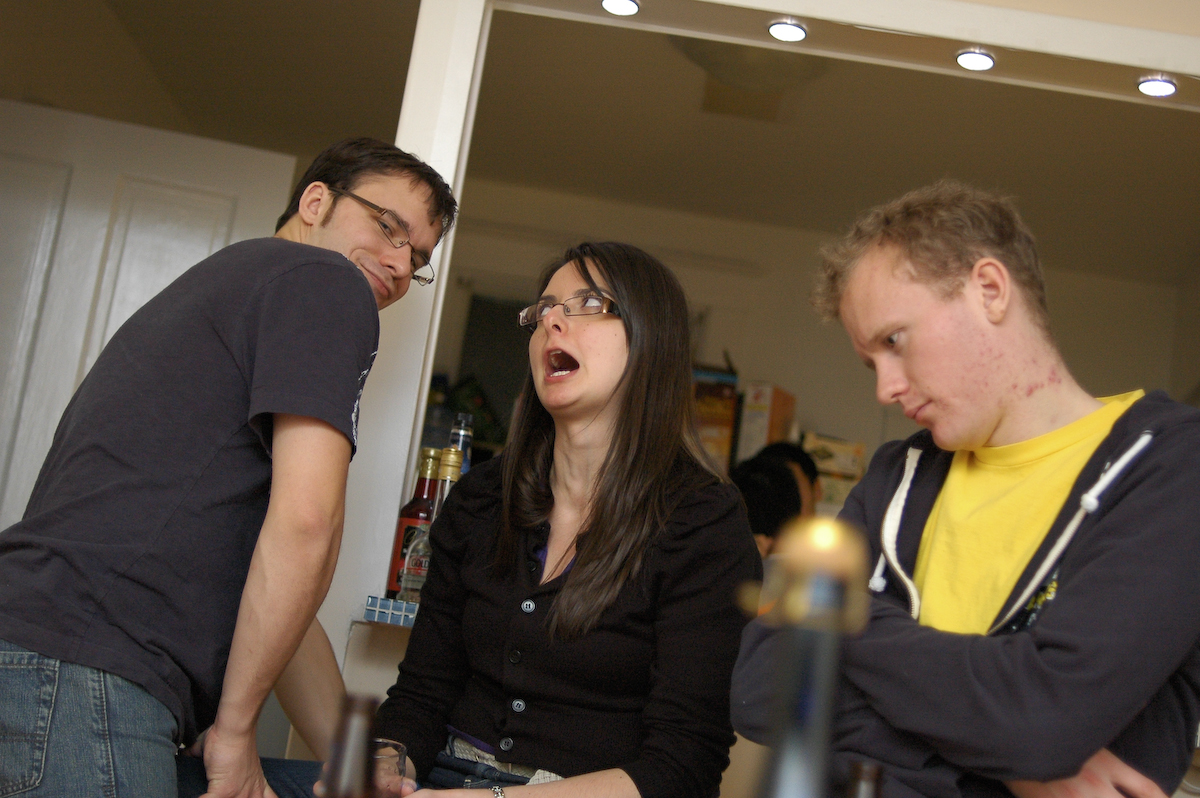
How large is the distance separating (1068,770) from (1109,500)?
0.26 meters

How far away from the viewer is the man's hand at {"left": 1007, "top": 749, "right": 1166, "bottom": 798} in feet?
3.03

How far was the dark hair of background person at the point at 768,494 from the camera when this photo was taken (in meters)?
2.92

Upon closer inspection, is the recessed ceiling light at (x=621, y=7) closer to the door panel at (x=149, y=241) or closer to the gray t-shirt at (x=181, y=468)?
the gray t-shirt at (x=181, y=468)

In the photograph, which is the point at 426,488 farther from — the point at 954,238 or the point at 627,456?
the point at 954,238

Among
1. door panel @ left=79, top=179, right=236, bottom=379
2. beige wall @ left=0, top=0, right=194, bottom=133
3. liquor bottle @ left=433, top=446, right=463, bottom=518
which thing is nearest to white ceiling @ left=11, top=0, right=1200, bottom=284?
beige wall @ left=0, top=0, right=194, bottom=133

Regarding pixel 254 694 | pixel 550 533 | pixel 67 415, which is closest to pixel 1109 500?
pixel 550 533

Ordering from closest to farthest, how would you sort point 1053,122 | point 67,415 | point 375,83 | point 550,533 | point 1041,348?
1. point 1041,348
2. point 67,415
3. point 550,533
4. point 1053,122
5. point 375,83

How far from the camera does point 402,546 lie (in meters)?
1.84

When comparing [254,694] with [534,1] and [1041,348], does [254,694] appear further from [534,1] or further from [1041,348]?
[534,1]

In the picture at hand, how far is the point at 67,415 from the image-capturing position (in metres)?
1.21

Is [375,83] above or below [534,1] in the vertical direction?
above

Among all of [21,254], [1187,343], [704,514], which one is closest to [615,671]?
[704,514]

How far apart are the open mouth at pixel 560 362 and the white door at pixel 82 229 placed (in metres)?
1.75

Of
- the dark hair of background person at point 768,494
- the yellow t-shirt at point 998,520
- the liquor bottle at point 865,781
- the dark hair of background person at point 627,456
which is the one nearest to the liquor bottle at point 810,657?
the liquor bottle at point 865,781
